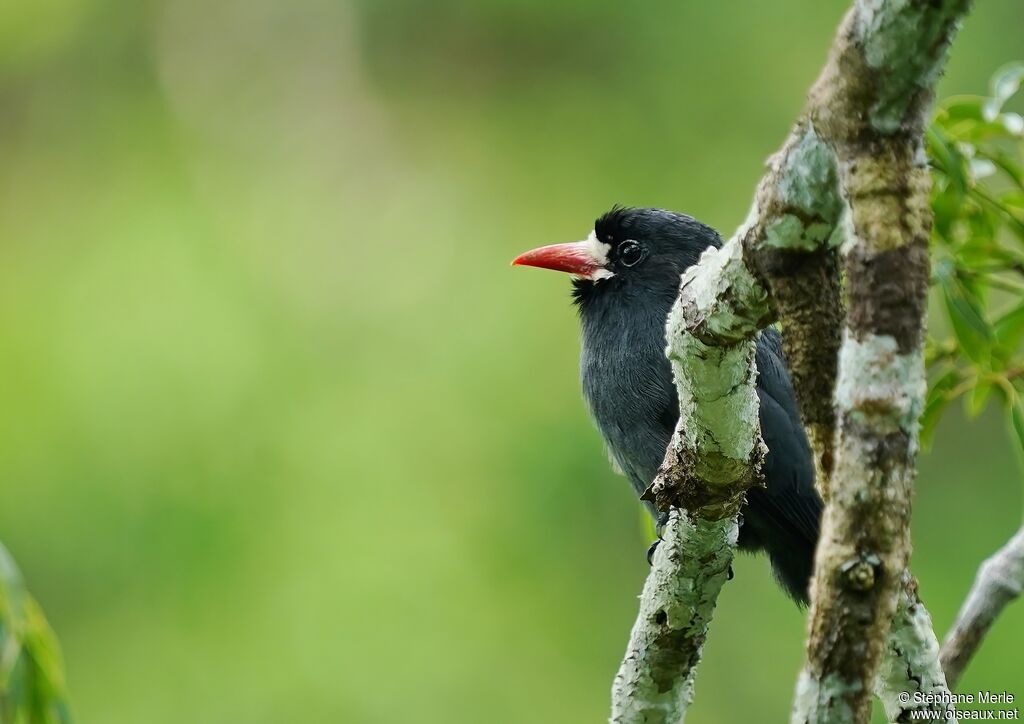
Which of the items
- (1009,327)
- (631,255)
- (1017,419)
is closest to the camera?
(1017,419)

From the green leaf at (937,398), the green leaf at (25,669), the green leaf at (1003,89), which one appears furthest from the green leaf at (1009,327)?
the green leaf at (25,669)

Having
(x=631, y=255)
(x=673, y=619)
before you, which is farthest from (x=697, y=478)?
(x=631, y=255)

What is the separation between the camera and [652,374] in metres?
3.11

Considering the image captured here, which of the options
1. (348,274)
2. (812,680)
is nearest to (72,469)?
(348,274)

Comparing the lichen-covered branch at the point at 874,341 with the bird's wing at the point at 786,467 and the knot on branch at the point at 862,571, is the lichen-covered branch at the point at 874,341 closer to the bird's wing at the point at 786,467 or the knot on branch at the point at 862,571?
the knot on branch at the point at 862,571

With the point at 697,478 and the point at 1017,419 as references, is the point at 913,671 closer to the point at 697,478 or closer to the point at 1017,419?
the point at 697,478

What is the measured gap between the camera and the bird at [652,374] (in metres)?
3.04

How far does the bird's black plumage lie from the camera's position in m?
3.04

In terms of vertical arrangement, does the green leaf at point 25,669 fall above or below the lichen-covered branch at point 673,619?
below

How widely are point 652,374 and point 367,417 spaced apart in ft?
11.6

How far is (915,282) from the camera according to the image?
4.30 feet

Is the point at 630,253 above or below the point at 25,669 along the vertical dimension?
above

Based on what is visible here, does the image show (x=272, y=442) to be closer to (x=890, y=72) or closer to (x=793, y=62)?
(x=793, y=62)

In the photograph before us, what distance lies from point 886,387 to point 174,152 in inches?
272
